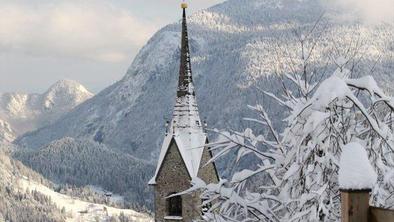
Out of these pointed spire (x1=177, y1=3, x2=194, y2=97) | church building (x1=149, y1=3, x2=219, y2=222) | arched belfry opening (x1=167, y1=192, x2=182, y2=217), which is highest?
pointed spire (x1=177, y1=3, x2=194, y2=97)

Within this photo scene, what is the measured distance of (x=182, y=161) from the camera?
20094 mm

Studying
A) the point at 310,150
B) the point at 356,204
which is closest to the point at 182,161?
the point at 310,150

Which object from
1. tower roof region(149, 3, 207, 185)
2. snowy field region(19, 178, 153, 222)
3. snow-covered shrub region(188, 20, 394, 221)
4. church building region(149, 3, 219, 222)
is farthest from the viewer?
snowy field region(19, 178, 153, 222)

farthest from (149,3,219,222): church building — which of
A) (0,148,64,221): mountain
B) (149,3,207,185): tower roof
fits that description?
(0,148,64,221): mountain

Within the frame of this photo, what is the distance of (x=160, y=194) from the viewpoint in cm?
2025

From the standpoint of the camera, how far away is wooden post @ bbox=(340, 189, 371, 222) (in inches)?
141

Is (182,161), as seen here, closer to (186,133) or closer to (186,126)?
(186,133)

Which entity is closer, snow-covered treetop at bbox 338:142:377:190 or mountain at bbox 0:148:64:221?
snow-covered treetop at bbox 338:142:377:190

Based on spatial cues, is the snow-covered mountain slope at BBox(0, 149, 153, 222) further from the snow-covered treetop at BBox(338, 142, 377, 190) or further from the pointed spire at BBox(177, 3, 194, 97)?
the snow-covered treetop at BBox(338, 142, 377, 190)

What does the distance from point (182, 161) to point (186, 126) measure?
120 centimetres

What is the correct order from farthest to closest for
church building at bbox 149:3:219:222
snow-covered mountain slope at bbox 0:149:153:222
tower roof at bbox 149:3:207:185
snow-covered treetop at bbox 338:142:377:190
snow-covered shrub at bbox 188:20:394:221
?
snow-covered mountain slope at bbox 0:149:153:222
tower roof at bbox 149:3:207:185
church building at bbox 149:3:219:222
snow-covered shrub at bbox 188:20:394:221
snow-covered treetop at bbox 338:142:377:190

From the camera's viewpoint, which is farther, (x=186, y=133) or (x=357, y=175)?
→ (x=186, y=133)

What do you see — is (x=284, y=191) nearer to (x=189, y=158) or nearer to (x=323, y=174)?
(x=323, y=174)

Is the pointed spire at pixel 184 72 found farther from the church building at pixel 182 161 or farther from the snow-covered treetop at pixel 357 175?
the snow-covered treetop at pixel 357 175
